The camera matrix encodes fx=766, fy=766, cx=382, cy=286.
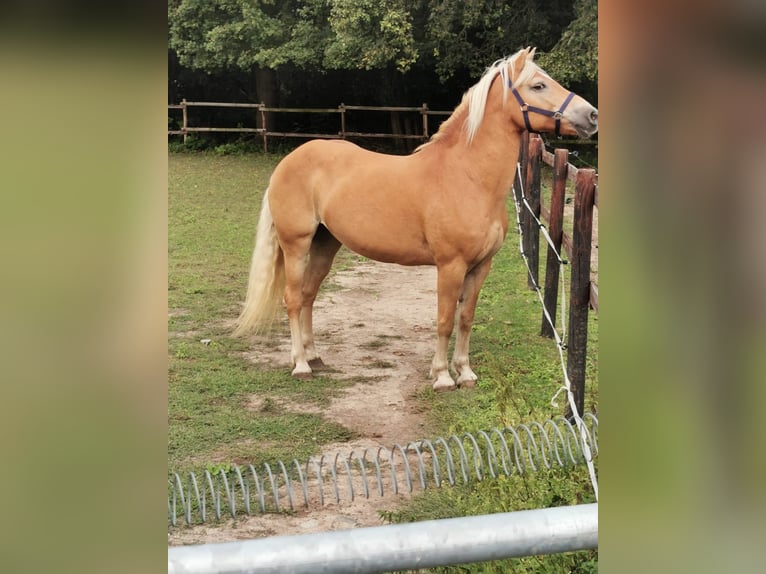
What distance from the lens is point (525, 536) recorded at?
42 cm

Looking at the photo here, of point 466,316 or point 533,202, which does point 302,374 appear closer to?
point 466,316

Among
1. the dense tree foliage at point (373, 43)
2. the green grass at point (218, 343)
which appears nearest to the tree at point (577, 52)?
the dense tree foliage at point (373, 43)

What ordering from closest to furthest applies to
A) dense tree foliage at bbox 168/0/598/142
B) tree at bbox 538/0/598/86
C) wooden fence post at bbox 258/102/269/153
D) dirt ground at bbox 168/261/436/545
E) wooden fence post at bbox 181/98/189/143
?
dirt ground at bbox 168/261/436/545, tree at bbox 538/0/598/86, dense tree foliage at bbox 168/0/598/142, wooden fence post at bbox 181/98/189/143, wooden fence post at bbox 258/102/269/153

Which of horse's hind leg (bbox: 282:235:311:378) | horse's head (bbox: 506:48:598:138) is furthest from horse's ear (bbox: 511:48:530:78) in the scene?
horse's hind leg (bbox: 282:235:311:378)

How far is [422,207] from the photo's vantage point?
270 cm

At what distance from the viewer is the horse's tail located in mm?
2879

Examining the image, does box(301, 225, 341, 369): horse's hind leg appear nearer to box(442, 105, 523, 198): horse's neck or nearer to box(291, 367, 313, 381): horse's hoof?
box(291, 367, 313, 381): horse's hoof

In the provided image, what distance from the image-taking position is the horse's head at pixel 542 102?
2.39 m

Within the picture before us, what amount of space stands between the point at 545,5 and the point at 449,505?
7.64ft

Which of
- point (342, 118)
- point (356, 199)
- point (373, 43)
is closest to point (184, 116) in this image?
point (342, 118)
